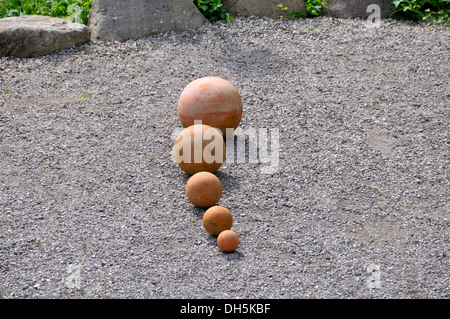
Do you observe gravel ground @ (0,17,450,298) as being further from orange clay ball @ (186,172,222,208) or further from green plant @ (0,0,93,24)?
green plant @ (0,0,93,24)

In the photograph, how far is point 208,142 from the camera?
4863 millimetres

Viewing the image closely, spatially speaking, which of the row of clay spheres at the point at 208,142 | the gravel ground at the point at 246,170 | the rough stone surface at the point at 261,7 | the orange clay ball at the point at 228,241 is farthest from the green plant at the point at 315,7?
the orange clay ball at the point at 228,241

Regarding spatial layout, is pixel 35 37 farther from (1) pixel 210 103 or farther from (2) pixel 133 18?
(1) pixel 210 103

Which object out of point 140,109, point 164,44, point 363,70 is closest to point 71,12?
point 164,44

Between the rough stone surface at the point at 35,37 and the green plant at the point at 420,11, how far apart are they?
168 inches

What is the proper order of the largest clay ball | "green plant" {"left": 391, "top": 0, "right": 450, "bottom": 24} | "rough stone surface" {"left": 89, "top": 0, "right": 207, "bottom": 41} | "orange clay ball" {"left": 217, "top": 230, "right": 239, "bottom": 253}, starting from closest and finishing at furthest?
"orange clay ball" {"left": 217, "top": 230, "right": 239, "bottom": 253} < the largest clay ball < "rough stone surface" {"left": 89, "top": 0, "right": 207, "bottom": 41} < "green plant" {"left": 391, "top": 0, "right": 450, "bottom": 24}

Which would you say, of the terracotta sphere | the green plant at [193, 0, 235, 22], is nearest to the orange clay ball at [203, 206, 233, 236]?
the terracotta sphere

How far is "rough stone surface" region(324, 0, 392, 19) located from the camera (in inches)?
314

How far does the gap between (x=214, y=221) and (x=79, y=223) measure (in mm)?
1080

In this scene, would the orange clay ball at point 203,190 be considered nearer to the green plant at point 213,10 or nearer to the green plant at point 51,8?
the green plant at point 213,10

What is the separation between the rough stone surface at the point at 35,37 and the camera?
7.12 metres

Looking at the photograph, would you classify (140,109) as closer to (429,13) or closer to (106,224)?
(106,224)

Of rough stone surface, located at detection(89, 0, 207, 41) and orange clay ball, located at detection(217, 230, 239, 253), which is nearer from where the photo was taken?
orange clay ball, located at detection(217, 230, 239, 253)

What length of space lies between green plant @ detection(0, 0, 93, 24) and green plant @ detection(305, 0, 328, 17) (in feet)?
9.97
